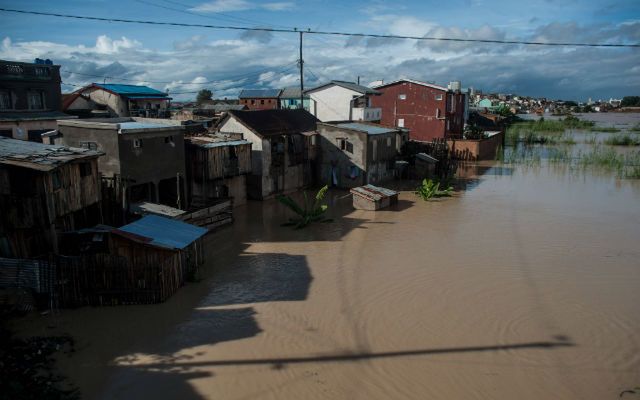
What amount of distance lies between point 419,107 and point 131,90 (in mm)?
27537

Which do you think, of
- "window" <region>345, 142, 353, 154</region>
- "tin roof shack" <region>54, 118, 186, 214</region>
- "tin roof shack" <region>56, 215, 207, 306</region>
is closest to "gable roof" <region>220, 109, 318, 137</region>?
"window" <region>345, 142, 353, 154</region>

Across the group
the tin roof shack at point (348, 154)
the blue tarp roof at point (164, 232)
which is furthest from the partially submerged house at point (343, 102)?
the blue tarp roof at point (164, 232)

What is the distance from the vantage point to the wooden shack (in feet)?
81.9

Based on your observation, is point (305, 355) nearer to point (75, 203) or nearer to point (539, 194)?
point (75, 203)

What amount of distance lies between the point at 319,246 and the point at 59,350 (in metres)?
10.1

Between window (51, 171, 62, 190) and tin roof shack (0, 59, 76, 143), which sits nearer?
window (51, 171, 62, 190)

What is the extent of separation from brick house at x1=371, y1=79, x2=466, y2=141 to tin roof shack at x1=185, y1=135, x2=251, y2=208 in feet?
83.2

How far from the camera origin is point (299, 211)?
21.7 metres

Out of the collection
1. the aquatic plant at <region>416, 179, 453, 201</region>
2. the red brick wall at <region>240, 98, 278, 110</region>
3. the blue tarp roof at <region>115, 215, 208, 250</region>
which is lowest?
the aquatic plant at <region>416, 179, 453, 201</region>

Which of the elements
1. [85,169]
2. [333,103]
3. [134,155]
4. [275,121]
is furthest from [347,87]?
[85,169]

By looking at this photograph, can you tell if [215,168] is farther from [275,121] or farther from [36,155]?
[36,155]

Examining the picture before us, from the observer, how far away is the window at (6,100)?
28.5 meters

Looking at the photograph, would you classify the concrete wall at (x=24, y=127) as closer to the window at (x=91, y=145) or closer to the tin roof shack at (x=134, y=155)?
the tin roof shack at (x=134, y=155)

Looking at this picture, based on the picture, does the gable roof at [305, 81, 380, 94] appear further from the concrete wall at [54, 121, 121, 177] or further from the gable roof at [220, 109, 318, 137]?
the concrete wall at [54, 121, 121, 177]
